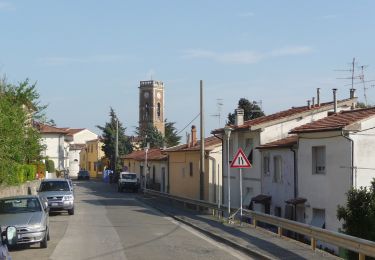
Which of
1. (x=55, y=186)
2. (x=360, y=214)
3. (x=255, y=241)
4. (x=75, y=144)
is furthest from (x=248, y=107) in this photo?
(x=75, y=144)

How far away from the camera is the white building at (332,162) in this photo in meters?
23.4

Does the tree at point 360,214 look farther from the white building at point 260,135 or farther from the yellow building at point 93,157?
the yellow building at point 93,157

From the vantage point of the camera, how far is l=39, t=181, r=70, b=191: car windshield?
102 feet

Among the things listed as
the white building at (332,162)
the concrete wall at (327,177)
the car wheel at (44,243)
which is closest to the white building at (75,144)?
the concrete wall at (327,177)

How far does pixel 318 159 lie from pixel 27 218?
1389 centimetres

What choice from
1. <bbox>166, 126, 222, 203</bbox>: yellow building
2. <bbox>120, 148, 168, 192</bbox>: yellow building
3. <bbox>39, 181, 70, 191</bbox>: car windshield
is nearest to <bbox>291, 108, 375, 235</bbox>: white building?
<bbox>166, 126, 222, 203</bbox>: yellow building

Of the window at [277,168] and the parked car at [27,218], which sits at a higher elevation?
the window at [277,168]

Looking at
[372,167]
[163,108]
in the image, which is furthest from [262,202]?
[163,108]

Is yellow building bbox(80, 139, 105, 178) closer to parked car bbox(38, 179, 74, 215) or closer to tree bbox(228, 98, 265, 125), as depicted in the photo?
tree bbox(228, 98, 265, 125)

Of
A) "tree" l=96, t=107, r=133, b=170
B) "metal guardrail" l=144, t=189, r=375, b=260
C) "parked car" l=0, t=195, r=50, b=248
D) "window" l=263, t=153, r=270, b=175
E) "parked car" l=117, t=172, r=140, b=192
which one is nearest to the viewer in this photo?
"metal guardrail" l=144, t=189, r=375, b=260

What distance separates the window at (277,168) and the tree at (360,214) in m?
15.3

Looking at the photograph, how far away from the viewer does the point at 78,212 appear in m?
32.5

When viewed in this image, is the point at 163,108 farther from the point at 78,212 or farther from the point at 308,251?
the point at 308,251

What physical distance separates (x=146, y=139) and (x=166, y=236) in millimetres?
81363
